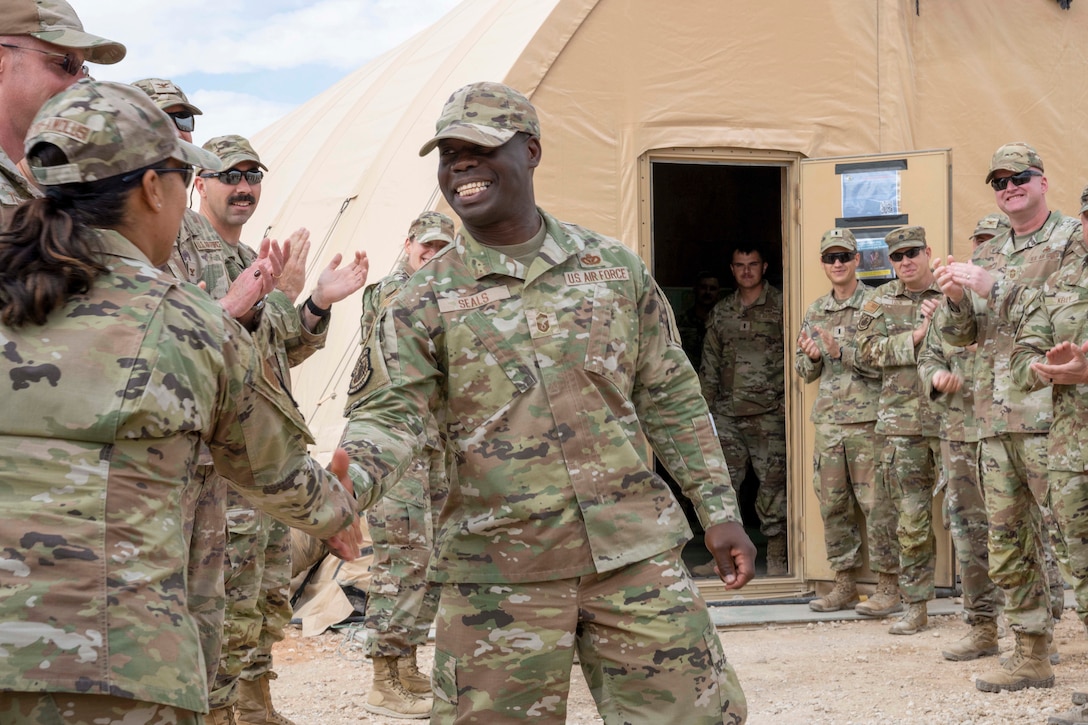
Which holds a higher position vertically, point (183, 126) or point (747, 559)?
point (183, 126)

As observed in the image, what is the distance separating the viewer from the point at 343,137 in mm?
9758

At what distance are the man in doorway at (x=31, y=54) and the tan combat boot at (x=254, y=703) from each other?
262cm

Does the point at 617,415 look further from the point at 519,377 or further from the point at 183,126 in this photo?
the point at 183,126

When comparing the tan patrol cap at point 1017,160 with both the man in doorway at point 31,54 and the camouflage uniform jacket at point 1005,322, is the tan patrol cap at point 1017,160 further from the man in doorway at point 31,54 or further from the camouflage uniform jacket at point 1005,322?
the man in doorway at point 31,54

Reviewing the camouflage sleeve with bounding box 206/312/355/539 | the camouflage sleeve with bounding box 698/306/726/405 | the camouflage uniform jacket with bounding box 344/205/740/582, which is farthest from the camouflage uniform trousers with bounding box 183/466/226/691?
the camouflage sleeve with bounding box 698/306/726/405

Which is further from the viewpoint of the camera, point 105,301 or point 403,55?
point 403,55

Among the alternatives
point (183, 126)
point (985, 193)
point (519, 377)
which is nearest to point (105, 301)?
point (519, 377)

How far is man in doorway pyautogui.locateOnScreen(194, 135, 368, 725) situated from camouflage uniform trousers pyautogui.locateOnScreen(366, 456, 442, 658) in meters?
0.53

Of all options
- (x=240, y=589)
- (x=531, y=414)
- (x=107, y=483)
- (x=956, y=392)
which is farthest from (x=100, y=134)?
(x=956, y=392)

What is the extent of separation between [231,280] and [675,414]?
1.93m

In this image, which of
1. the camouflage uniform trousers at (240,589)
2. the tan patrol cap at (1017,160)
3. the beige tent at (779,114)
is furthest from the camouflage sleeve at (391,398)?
the beige tent at (779,114)

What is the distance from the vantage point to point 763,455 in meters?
8.82

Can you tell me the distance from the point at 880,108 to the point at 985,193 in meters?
1.02

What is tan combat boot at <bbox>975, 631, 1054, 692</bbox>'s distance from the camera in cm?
542
